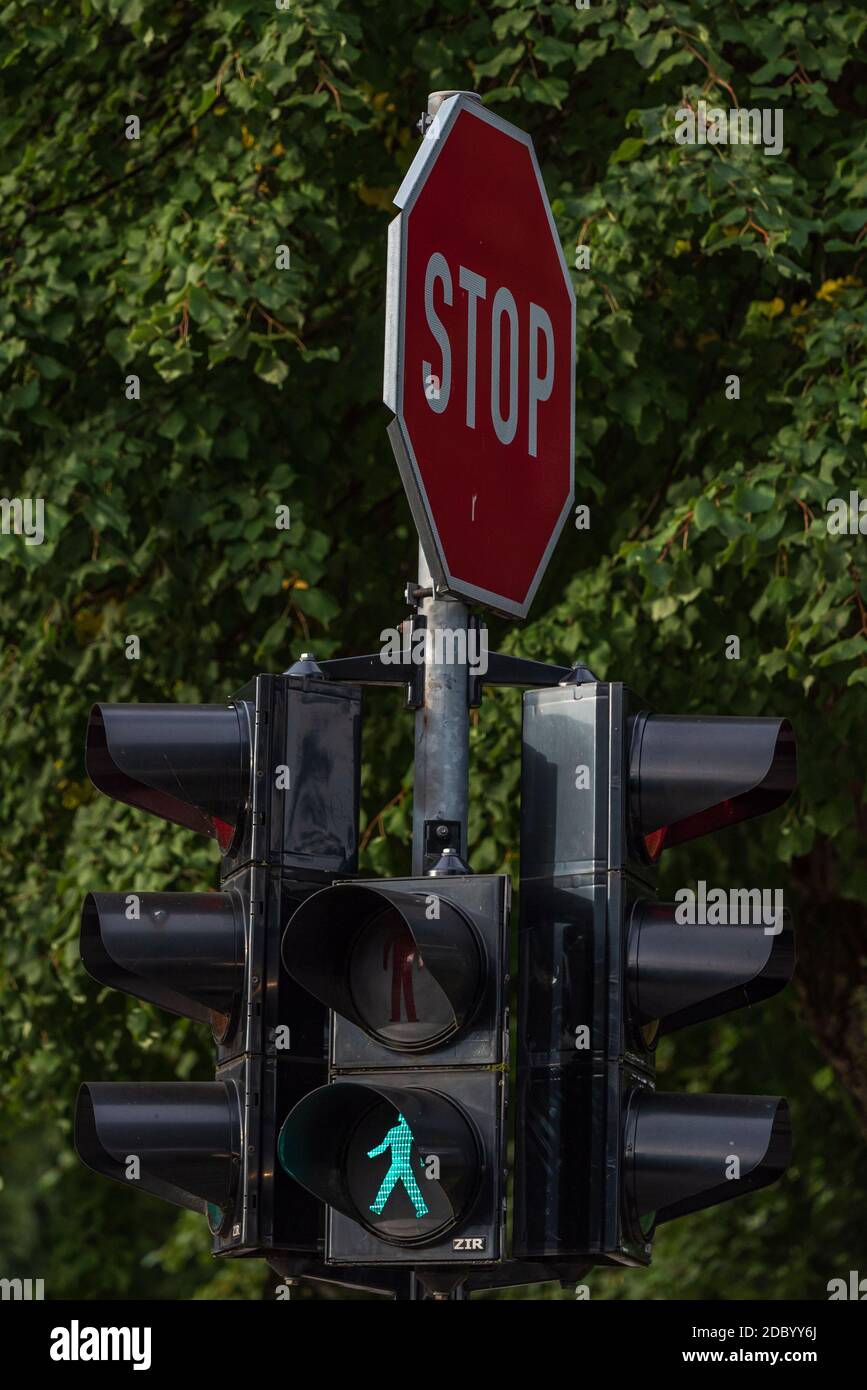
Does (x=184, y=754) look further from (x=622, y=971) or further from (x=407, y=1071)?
(x=622, y=971)

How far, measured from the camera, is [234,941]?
3.60 meters

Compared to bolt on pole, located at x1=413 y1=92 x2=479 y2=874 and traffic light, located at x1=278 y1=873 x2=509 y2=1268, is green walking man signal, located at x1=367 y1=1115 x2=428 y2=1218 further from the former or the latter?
bolt on pole, located at x1=413 y1=92 x2=479 y2=874

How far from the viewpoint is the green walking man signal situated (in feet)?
10.9

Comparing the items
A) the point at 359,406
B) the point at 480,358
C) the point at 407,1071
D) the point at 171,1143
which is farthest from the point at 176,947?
the point at 359,406

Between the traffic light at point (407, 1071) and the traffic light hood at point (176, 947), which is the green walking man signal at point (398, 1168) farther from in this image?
the traffic light hood at point (176, 947)

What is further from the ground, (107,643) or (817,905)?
(107,643)

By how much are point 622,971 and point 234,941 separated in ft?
2.01

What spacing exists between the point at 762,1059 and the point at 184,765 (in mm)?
8118

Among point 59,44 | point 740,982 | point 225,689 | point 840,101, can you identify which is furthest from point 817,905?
point 740,982

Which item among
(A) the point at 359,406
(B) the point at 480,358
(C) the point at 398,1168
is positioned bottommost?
(C) the point at 398,1168

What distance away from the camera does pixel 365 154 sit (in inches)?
362
